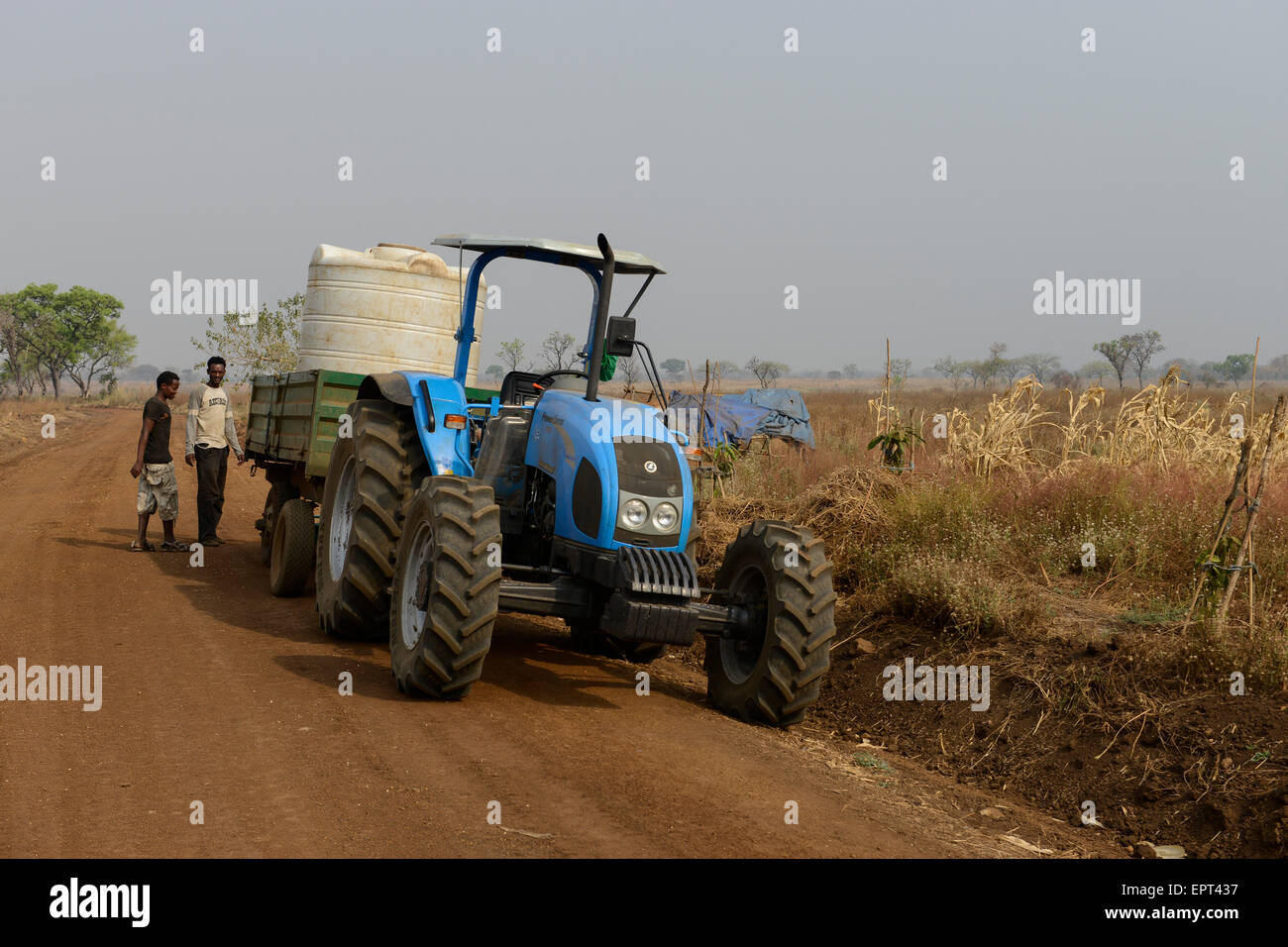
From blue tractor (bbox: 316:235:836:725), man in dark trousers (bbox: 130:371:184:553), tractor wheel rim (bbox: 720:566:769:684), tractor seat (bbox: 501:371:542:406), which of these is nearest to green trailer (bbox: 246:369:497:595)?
tractor seat (bbox: 501:371:542:406)

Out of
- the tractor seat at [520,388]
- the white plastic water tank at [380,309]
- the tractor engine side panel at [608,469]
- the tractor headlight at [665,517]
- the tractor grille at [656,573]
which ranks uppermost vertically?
the white plastic water tank at [380,309]

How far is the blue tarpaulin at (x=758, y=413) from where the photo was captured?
21.3 m

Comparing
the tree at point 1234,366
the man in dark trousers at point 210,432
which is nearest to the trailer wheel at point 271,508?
the man in dark trousers at point 210,432

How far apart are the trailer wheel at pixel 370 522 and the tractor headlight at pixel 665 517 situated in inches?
80.5

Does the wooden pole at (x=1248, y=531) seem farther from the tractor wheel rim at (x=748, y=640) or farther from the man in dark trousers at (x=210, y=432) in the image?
the man in dark trousers at (x=210, y=432)

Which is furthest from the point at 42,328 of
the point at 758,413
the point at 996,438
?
the point at 996,438

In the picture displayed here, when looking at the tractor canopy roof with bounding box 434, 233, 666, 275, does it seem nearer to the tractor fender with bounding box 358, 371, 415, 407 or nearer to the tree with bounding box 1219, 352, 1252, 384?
the tractor fender with bounding box 358, 371, 415, 407

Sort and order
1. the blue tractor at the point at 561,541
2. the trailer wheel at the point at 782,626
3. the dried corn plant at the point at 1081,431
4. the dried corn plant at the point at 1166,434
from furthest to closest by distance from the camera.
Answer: the dried corn plant at the point at 1081,431 < the dried corn plant at the point at 1166,434 < the trailer wheel at the point at 782,626 < the blue tractor at the point at 561,541

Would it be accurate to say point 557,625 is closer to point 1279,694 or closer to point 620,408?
point 620,408

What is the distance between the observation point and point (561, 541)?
6922 millimetres

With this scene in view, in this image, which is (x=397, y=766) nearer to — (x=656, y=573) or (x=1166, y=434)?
(x=656, y=573)

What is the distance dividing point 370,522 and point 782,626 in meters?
2.96

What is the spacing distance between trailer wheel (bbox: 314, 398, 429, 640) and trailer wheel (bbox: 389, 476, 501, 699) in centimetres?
105

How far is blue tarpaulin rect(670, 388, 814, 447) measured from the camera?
839 inches
